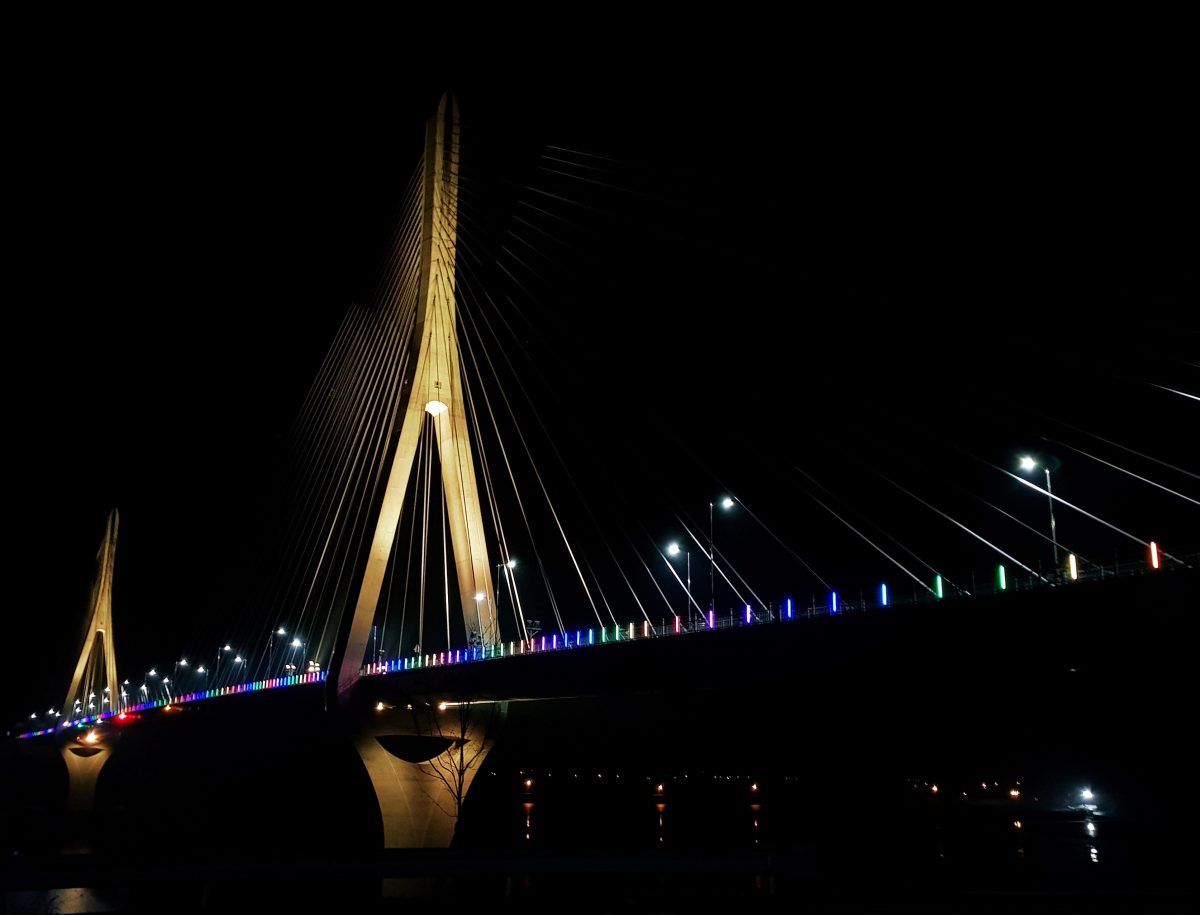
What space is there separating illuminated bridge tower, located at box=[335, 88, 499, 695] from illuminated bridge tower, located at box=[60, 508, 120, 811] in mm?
45263

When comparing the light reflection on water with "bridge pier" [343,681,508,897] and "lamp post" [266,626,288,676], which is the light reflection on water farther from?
"lamp post" [266,626,288,676]

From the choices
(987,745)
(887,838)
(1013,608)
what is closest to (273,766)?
(887,838)

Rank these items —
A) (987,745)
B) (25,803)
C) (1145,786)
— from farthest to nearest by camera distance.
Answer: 1. (25,803)
2. (987,745)
3. (1145,786)

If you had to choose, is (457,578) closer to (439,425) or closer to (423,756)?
(439,425)

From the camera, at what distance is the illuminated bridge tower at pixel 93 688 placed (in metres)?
65.6

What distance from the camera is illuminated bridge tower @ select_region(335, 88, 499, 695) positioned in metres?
27.6

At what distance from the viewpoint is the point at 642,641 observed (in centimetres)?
2183

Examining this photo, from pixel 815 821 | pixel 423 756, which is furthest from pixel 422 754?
pixel 815 821

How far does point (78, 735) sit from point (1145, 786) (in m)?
63.6

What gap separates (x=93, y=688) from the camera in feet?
293

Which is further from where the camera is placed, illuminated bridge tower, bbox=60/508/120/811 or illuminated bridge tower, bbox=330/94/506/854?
illuminated bridge tower, bbox=60/508/120/811

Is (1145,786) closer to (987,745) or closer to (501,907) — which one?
(987,745)

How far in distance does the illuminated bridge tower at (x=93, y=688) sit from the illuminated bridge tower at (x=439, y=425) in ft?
149

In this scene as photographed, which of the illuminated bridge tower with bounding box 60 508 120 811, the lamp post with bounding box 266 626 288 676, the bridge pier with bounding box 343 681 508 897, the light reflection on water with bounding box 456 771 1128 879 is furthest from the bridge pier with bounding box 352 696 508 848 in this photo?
the illuminated bridge tower with bounding box 60 508 120 811
